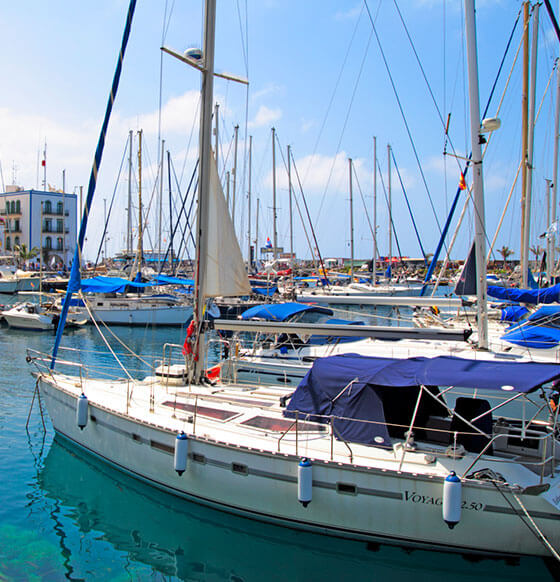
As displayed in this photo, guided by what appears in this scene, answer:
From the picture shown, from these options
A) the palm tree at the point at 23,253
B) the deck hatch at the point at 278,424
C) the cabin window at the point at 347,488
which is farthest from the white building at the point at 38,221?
the cabin window at the point at 347,488

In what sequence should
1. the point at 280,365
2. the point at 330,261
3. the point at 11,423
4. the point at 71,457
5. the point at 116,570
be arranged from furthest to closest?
the point at 330,261, the point at 280,365, the point at 11,423, the point at 71,457, the point at 116,570

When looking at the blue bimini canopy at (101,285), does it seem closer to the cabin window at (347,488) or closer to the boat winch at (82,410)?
the boat winch at (82,410)

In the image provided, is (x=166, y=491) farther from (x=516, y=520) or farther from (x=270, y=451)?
(x=516, y=520)

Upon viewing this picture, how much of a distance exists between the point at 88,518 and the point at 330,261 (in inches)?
4505

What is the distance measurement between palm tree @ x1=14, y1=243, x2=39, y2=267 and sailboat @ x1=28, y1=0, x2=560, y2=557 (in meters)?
74.5

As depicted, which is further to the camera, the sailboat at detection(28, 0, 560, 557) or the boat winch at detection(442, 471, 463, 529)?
the sailboat at detection(28, 0, 560, 557)

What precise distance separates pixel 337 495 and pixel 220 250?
641cm

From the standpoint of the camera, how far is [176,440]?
29.7ft

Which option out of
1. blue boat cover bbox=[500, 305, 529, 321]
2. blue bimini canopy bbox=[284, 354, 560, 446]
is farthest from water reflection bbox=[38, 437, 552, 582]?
blue boat cover bbox=[500, 305, 529, 321]

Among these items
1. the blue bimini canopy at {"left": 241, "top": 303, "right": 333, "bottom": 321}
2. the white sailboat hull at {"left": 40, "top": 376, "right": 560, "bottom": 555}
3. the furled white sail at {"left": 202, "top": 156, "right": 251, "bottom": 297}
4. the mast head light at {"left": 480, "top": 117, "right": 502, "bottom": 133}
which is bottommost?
the white sailboat hull at {"left": 40, "top": 376, "right": 560, "bottom": 555}

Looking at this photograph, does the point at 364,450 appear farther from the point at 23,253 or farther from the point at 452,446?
the point at 23,253

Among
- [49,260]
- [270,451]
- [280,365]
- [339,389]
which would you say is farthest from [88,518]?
[49,260]

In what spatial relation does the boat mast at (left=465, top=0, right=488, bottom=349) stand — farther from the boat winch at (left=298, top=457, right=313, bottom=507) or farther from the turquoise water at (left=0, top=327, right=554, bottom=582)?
the boat winch at (left=298, top=457, right=313, bottom=507)

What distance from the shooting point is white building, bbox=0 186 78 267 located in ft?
253
